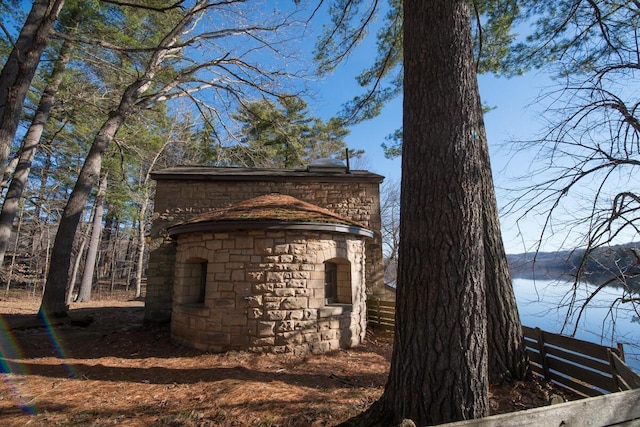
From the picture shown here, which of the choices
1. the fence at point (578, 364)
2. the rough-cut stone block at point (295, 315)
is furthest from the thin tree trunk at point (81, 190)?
the fence at point (578, 364)

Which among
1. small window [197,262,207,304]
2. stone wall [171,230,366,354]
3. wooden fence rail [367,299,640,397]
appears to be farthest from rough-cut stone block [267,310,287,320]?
wooden fence rail [367,299,640,397]

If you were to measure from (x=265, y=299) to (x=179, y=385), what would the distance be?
1949mm

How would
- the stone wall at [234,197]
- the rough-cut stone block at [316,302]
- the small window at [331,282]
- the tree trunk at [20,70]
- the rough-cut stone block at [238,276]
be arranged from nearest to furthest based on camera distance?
the tree trunk at [20,70] < the rough-cut stone block at [238,276] < the rough-cut stone block at [316,302] < the small window at [331,282] < the stone wall at [234,197]

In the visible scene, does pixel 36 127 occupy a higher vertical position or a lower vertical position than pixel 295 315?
higher

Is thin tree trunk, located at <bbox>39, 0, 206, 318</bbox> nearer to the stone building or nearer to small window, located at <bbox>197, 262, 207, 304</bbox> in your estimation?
the stone building

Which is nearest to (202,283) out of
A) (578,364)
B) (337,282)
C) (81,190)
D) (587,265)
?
(337,282)

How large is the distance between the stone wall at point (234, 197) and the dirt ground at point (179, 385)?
1.87 metres

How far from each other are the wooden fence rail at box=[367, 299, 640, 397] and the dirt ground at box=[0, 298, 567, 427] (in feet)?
1.05

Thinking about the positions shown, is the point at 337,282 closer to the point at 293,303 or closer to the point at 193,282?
the point at 293,303

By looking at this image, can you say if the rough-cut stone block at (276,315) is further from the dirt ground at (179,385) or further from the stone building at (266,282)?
the dirt ground at (179,385)

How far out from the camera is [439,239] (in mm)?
2535

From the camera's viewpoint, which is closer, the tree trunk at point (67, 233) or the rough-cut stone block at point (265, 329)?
the rough-cut stone block at point (265, 329)

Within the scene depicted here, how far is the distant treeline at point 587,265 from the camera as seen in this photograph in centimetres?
387

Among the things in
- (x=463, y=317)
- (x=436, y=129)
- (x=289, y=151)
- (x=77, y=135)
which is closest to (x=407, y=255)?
(x=463, y=317)
